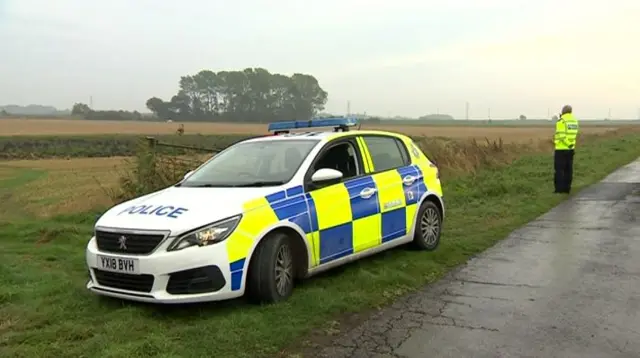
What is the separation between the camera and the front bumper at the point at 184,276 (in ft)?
16.5

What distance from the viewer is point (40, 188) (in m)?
17.5

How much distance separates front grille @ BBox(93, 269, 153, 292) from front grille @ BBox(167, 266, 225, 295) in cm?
19

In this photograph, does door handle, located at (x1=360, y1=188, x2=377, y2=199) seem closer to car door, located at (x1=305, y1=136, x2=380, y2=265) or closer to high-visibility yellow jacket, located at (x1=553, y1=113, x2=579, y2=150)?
car door, located at (x1=305, y1=136, x2=380, y2=265)

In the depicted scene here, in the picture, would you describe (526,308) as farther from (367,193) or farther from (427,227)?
(427,227)

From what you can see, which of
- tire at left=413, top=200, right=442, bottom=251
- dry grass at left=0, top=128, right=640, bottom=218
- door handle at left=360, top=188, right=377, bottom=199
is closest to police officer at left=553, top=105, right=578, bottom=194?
dry grass at left=0, top=128, right=640, bottom=218

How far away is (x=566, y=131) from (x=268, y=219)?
9707 millimetres

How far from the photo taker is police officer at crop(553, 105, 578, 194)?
44.0 feet

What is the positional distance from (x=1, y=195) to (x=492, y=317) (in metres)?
15.7

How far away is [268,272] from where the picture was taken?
5.41 metres

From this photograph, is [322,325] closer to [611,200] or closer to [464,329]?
[464,329]

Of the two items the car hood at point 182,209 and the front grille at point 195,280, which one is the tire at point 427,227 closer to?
the car hood at point 182,209

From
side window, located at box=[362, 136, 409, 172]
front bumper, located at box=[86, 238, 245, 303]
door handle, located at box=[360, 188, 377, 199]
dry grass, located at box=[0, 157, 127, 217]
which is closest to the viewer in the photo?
front bumper, located at box=[86, 238, 245, 303]

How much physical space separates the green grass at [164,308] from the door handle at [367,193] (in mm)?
764

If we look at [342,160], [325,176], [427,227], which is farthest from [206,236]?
[427,227]
